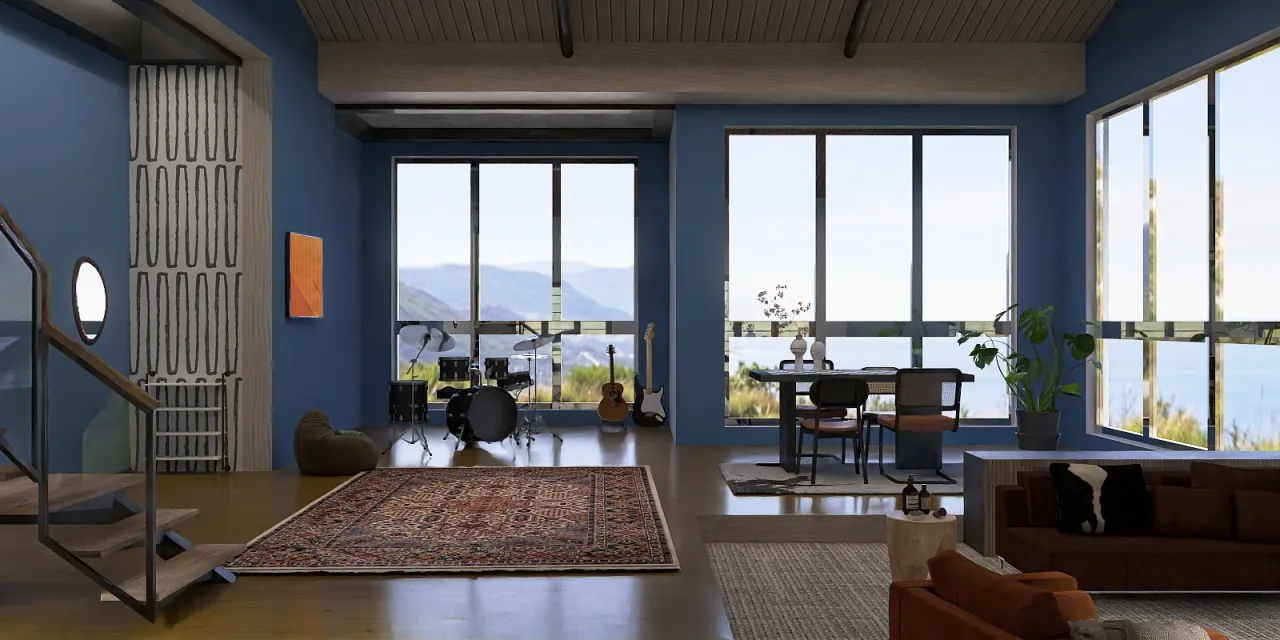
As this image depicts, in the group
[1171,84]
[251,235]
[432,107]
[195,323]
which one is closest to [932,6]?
[1171,84]

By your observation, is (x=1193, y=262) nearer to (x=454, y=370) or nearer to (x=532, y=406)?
(x=532, y=406)

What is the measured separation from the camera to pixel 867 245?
9.64 m

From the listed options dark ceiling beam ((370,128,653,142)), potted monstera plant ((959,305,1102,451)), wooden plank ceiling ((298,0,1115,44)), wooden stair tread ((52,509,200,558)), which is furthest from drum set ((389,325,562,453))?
wooden stair tread ((52,509,200,558))

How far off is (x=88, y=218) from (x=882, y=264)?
7.17 metres

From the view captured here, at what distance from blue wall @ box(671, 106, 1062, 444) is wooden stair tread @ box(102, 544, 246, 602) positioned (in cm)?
539

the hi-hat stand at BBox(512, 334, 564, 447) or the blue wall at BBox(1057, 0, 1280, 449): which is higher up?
the blue wall at BBox(1057, 0, 1280, 449)

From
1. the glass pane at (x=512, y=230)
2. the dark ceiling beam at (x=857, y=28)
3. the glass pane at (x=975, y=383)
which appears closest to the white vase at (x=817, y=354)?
the glass pane at (x=975, y=383)

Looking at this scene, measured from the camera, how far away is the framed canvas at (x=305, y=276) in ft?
27.3

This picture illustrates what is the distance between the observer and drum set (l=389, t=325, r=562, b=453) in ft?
29.5

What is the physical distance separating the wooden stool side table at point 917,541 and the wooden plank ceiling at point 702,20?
5.56 metres

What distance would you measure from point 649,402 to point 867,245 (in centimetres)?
306

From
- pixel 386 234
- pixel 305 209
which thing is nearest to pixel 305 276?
pixel 305 209

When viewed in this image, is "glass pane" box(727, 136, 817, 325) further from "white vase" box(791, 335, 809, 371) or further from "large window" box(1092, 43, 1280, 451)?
"large window" box(1092, 43, 1280, 451)

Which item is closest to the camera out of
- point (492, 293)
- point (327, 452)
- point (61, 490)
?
point (61, 490)
